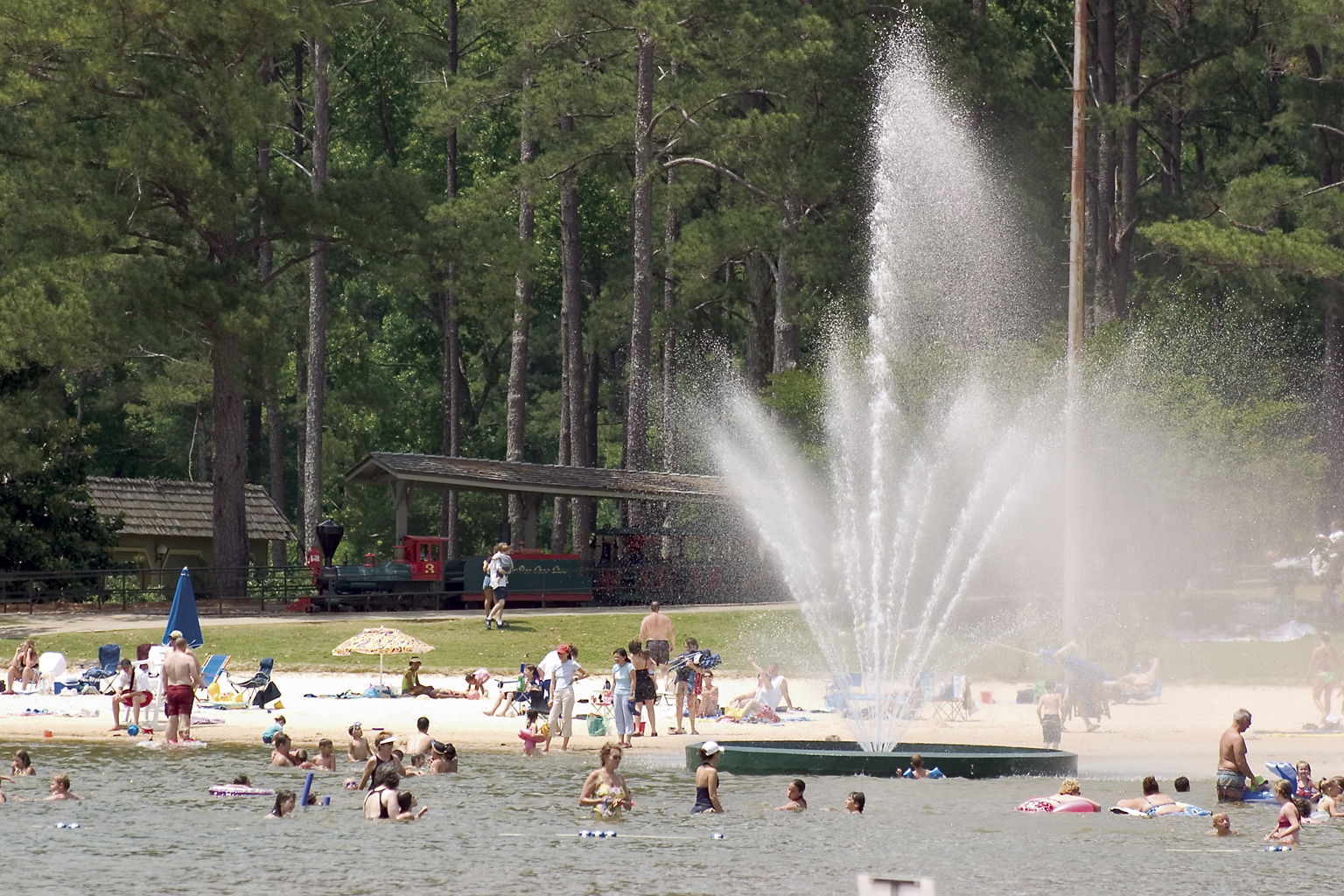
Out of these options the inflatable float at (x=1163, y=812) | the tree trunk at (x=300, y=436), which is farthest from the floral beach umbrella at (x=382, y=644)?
the tree trunk at (x=300, y=436)

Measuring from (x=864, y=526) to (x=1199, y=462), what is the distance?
7142 millimetres

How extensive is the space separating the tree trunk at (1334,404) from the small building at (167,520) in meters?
30.1

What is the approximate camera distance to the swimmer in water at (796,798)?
2159 centimetres

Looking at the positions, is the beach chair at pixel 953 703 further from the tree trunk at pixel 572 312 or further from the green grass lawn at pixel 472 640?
the tree trunk at pixel 572 312

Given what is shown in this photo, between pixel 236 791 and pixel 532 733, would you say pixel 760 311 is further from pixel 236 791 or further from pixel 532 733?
pixel 236 791

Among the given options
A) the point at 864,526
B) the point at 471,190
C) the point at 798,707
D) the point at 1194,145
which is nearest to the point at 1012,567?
the point at 864,526

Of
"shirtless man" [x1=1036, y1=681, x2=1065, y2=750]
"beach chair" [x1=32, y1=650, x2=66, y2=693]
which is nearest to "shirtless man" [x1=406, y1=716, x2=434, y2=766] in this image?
"shirtless man" [x1=1036, y1=681, x2=1065, y2=750]

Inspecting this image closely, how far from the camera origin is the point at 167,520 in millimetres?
54562

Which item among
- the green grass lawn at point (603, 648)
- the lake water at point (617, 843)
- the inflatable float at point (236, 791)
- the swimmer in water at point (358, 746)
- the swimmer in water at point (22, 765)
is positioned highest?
the green grass lawn at point (603, 648)

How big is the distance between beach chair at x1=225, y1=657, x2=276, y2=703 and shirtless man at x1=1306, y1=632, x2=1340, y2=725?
16223 mm

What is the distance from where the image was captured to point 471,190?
49.0 metres

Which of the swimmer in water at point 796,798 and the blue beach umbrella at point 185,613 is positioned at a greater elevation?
the blue beach umbrella at point 185,613

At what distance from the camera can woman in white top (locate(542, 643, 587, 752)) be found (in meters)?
26.3

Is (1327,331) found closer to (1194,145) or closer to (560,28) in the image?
(1194,145)
